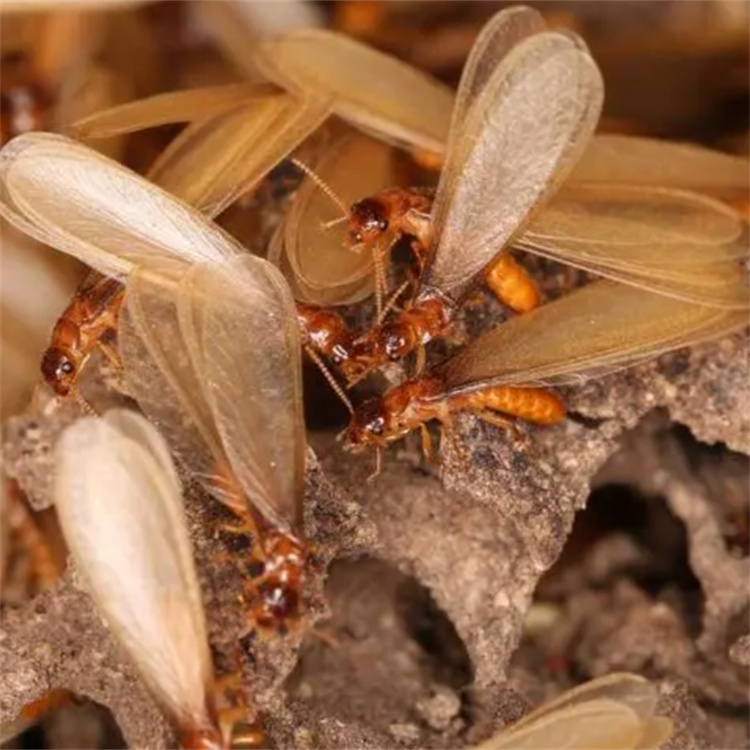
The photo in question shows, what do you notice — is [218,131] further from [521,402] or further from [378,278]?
[521,402]

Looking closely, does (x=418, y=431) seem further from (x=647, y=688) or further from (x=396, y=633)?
(x=647, y=688)

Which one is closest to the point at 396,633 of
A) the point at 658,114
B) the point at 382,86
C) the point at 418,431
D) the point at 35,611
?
the point at 418,431

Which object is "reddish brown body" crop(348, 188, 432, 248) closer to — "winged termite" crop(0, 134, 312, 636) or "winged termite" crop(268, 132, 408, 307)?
"winged termite" crop(268, 132, 408, 307)

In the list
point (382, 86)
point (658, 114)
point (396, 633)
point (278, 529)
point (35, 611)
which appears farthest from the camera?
point (658, 114)

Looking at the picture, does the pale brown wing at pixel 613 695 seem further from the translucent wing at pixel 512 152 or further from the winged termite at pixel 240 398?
the translucent wing at pixel 512 152

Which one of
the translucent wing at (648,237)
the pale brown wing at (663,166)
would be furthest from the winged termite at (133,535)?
the pale brown wing at (663,166)

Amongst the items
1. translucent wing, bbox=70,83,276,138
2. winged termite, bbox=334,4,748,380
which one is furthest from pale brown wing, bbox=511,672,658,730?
translucent wing, bbox=70,83,276,138

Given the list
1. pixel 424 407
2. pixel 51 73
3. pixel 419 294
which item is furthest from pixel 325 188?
pixel 51 73
